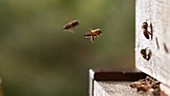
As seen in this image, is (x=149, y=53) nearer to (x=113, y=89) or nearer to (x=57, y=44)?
(x=113, y=89)

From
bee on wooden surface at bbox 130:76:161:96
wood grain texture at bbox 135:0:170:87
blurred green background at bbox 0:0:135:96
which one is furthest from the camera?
blurred green background at bbox 0:0:135:96

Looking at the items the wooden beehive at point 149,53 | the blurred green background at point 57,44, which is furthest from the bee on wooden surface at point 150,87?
the blurred green background at point 57,44

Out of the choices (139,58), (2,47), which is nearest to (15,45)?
(2,47)

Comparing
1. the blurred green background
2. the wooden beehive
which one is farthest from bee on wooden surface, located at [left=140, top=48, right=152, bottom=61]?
the blurred green background

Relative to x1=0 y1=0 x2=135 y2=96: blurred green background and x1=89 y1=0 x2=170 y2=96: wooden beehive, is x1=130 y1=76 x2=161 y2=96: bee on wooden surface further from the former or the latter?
x1=0 y1=0 x2=135 y2=96: blurred green background

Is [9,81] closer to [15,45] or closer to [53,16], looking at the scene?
[15,45]

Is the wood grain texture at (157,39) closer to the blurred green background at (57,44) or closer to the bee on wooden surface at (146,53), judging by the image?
the bee on wooden surface at (146,53)

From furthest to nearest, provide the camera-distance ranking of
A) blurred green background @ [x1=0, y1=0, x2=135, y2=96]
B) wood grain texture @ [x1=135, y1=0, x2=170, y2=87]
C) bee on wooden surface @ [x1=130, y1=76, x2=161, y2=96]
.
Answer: blurred green background @ [x1=0, y1=0, x2=135, y2=96], bee on wooden surface @ [x1=130, y1=76, x2=161, y2=96], wood grain texture @ [x1=135, y1=0, x2=170, y2=87]
